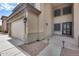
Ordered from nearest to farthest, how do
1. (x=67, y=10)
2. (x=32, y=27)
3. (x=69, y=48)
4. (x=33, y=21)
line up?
(x=69, y=48) < (x=32, y=27) < (x=33, y=21) < (x=67, y=10)

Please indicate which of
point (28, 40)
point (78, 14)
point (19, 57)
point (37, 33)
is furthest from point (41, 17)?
point (19, 57)

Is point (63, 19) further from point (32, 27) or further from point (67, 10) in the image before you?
point (32, 27)

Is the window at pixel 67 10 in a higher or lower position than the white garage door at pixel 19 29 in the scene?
higher

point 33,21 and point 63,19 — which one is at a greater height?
point 63,19

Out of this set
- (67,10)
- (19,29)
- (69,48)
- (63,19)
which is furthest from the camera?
(63,19)

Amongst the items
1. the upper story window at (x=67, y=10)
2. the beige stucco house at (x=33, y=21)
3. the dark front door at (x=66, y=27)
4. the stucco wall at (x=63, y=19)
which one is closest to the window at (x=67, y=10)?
the upper story window at (x=67, y=10)

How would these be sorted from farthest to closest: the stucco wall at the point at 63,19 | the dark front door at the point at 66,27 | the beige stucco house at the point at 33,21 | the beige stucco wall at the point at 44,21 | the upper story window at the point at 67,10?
the dark front door at the point at 66,27 → the stucco wall at the point at 63,19 → the upper story window at the point at 67,10 → the beige stucco wall at the point at 44,21 → the beige stucco house at the point at 33,21

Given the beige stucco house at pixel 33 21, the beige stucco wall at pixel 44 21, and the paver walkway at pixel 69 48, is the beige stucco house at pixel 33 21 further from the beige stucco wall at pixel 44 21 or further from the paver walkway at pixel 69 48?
the paver walkway at pixel 69 48

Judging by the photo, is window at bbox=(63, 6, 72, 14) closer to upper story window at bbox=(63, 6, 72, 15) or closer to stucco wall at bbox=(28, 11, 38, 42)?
upper story window at bbox=(63, 6, 72, 15)

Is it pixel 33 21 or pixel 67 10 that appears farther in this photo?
pixel 67 10

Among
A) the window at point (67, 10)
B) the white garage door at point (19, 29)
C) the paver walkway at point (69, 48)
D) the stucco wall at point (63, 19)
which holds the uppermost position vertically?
the window at point (67, 10)

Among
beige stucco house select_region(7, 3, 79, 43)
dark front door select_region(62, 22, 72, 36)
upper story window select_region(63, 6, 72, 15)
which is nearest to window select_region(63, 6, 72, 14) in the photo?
upper story window select_region(63, 6, 72, 15)

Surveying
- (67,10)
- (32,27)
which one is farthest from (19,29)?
(67,10)

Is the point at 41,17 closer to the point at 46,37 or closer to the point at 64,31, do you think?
the point at 46,37
